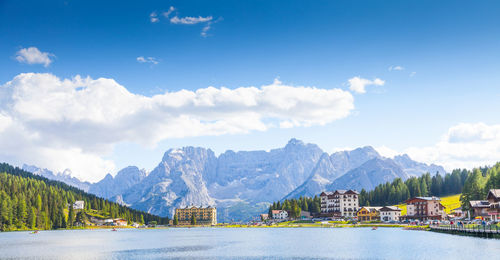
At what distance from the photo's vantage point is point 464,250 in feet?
283

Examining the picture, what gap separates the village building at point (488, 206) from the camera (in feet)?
525

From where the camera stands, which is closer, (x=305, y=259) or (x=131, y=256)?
(x=305, y=259)

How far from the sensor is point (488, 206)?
167 metres

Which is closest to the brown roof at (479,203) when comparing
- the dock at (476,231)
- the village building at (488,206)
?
the village building at (488,206)

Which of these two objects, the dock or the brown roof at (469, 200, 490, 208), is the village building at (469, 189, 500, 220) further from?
the dock

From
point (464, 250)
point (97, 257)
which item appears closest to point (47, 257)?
point (97, 257)

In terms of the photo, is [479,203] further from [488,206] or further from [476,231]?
[476,231]

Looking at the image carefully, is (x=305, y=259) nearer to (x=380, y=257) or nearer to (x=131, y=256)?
(x=380, y=257)

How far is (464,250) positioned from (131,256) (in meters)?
62.6

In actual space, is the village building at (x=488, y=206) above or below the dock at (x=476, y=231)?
above

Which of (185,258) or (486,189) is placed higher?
(486,189)

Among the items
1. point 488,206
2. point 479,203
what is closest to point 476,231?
point 488,206

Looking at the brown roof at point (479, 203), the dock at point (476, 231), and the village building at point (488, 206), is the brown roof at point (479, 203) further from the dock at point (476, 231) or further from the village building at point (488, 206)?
the dock at point (476, 231)

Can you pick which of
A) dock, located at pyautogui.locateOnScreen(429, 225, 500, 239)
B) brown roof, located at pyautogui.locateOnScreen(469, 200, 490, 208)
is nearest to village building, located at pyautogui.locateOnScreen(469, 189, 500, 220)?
brown roof, located at pyautogui.locateOnScreen(469, 200, 490, 208)
